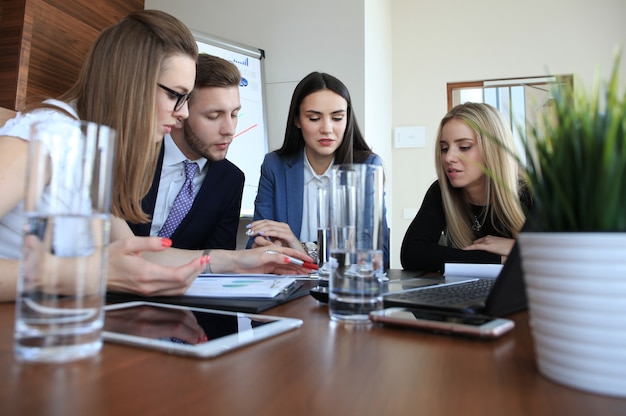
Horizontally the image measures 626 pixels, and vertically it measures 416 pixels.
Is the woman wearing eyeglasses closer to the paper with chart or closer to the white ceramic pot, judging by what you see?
the paper with chart

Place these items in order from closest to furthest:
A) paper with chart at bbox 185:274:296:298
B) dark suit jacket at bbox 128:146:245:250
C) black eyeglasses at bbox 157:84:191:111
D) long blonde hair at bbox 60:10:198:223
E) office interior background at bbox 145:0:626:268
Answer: paper with chart at bbox 185:274:296:298 → long blonde hair at bbox 60:10:198:223 → black eyeglasses at bbox 157:84:191:111 → dark suit jacket at bbox 128:146:245:250 → office interior background at bbox 145:0:626:268

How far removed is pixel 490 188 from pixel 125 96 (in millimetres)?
1297

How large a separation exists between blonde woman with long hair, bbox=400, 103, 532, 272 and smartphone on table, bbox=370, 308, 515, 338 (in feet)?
3.27

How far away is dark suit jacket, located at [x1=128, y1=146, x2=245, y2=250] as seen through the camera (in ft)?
5.31

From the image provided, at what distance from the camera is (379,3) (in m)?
3.22

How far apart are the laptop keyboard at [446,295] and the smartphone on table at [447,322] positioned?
56mm

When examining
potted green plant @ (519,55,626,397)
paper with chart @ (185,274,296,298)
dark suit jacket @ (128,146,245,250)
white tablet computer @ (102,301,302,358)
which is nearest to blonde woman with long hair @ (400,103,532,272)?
dark suit jacket @ (128,146,245,250)

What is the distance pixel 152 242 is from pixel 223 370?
290 millimetres

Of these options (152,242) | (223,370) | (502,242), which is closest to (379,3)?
(502,242)

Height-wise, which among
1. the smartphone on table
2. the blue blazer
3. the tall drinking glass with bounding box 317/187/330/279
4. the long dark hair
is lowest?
the smartphone on table

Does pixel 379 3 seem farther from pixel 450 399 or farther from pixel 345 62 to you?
pixel 450 399

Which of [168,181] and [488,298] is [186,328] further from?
[168,181]

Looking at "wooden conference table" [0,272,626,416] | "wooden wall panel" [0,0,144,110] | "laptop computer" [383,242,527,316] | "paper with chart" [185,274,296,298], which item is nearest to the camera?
"wooden conference table" [0,272,626,416]

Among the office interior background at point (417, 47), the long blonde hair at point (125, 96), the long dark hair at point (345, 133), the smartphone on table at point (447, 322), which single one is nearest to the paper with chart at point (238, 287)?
the smartphone on table at point (447, 322)
